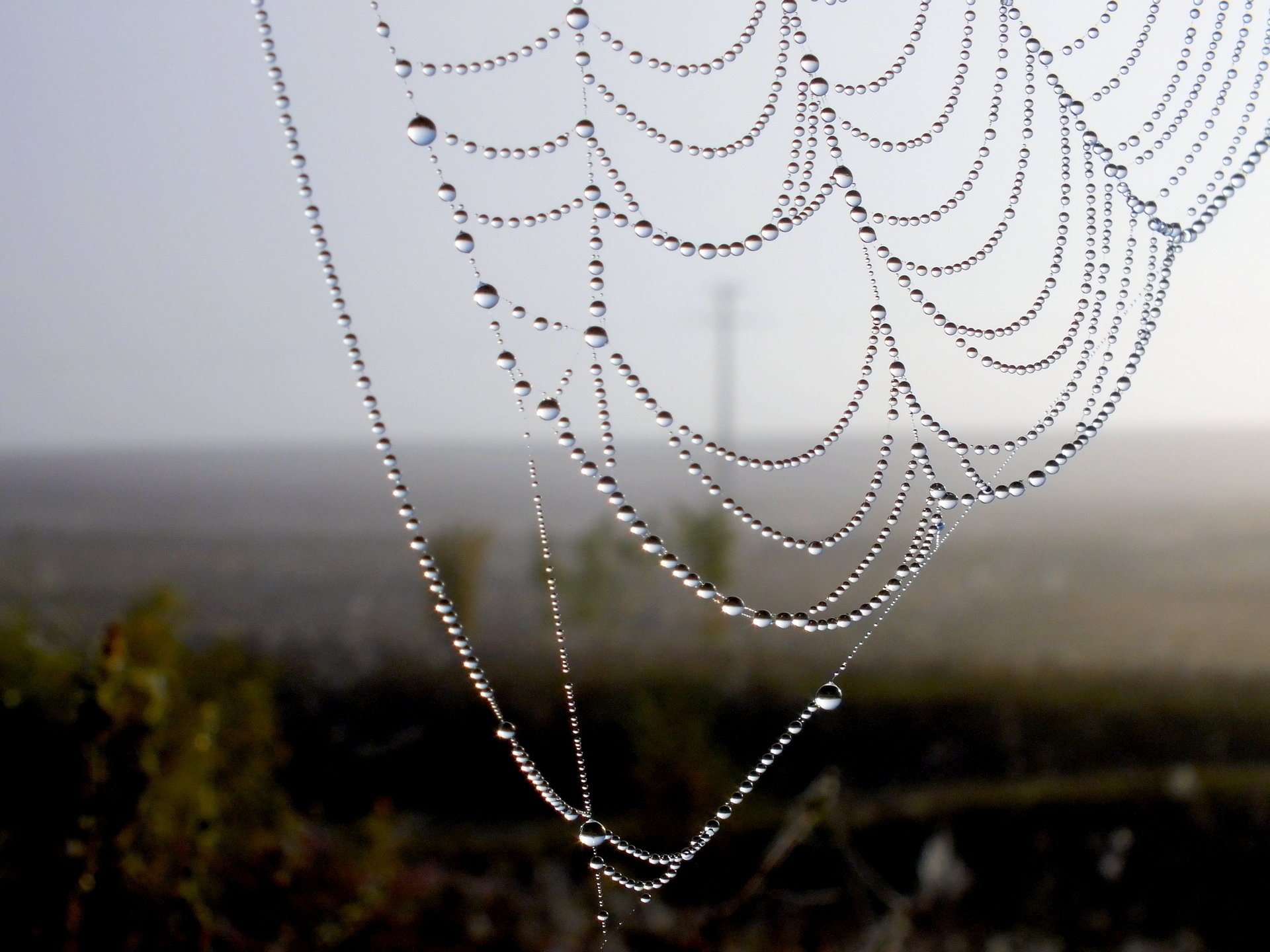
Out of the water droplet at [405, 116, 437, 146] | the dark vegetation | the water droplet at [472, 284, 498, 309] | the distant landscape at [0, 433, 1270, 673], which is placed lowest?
the dark vegetation

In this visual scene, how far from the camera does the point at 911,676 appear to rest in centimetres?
180

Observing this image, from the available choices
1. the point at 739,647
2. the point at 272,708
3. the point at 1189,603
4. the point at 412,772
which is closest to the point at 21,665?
the point at 272,708

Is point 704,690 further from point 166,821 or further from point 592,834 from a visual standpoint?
point 592,834

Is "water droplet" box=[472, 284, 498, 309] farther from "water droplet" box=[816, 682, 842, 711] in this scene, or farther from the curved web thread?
"water droplet" box=[816, 682, 842, 711]

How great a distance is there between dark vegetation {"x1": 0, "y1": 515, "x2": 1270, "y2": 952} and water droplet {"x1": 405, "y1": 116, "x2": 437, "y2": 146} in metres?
1.18

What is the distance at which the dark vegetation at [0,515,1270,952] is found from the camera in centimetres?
156

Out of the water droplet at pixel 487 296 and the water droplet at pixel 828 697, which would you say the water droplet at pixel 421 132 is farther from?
the water droplet at pixel 828 697

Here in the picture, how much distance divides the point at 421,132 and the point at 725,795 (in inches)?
57.2

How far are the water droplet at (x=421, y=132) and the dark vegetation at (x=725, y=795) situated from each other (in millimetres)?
1180

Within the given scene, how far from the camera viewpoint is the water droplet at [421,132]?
0.50 metres

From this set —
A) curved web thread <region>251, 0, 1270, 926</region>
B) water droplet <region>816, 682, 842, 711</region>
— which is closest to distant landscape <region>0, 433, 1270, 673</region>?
curved web thread <region>251, 0, 1270, 926</region>

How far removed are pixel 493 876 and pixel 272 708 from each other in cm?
50

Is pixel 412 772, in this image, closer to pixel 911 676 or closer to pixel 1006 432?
pixel 911 676

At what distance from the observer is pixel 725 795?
5.60 feet
